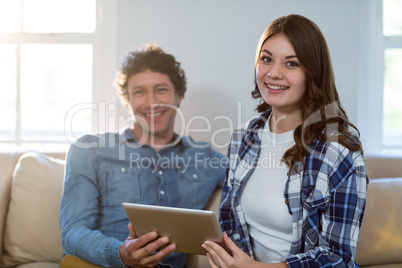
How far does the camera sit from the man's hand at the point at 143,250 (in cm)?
157

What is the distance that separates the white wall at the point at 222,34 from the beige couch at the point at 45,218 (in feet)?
2.31

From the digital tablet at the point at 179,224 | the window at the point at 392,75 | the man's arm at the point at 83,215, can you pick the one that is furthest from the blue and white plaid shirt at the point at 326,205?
the window at the point at 392,75

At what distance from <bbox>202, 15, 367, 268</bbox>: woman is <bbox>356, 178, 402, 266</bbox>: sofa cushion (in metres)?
0.48

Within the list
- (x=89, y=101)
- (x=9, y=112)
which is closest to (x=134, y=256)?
(x=89, y=101)

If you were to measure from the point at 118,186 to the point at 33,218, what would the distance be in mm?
408

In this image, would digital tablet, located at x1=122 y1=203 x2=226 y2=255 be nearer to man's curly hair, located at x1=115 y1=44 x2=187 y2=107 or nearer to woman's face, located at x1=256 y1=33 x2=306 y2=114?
woman's face, located at x1=256 y1=33 x2=306 y2=114

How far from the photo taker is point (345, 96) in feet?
8.39

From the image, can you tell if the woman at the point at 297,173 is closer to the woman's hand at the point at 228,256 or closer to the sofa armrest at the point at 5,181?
the woman's hand at the point at 228,256

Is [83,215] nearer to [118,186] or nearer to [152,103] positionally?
[118,186]

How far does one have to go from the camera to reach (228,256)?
58.6 inches

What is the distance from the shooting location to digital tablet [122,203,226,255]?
1404 millimetres

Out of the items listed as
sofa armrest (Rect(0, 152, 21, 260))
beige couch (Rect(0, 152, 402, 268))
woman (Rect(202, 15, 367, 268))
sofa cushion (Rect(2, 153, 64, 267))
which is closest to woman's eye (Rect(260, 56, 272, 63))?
woman (Rect(202, 15, 367, 268))

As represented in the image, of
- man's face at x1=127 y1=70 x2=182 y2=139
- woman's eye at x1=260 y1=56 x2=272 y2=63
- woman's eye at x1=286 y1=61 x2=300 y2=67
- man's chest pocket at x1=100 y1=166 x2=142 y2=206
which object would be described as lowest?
man's chest pocket at x1=100 y1=166 x2=142 y2=206

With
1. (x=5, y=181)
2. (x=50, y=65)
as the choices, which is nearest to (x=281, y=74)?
(x=5, y=181)
